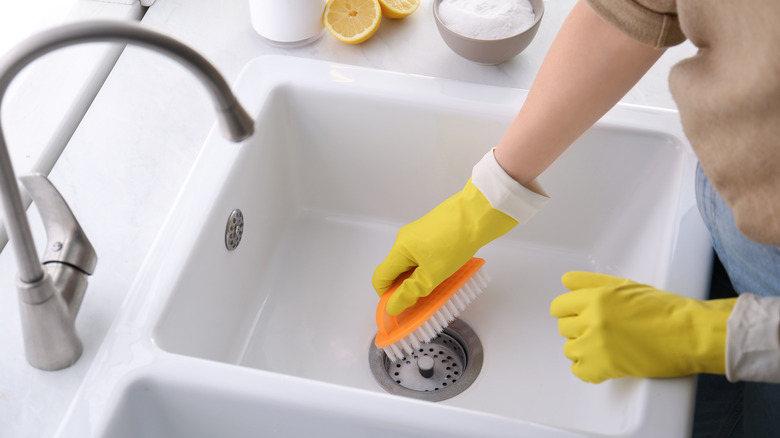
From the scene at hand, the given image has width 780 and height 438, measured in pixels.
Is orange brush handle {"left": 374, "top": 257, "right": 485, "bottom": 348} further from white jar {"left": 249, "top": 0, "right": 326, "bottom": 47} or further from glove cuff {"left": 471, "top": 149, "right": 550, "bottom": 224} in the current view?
white jar {"left": 249, "top": 0, "right": 326, "bottom": 47}

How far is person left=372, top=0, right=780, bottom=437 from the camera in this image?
0.61 meters

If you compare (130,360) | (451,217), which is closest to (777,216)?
(451,217)

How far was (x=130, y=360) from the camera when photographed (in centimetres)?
70

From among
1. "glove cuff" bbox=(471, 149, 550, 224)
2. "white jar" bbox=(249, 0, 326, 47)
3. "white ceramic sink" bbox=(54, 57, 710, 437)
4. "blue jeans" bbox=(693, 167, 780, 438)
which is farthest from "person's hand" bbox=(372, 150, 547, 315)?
"white jar" bbox=(249, 0, 326, 47)

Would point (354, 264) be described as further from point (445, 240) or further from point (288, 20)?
point (288, 20)

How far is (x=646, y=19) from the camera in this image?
671 mm

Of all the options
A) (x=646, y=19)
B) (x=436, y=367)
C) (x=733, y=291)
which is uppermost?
(x=646, y=19)

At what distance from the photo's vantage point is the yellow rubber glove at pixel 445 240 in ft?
2.95

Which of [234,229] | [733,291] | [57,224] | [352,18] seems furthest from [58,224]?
[733,291]

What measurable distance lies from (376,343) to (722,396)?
0.46 m

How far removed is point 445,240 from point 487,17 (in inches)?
13.2

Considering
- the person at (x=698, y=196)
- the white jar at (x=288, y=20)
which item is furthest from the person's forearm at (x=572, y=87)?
the white jar at (x=288, y=20)

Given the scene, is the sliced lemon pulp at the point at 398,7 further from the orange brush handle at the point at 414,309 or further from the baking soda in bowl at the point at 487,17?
the orange brush handle at the point at 414,309

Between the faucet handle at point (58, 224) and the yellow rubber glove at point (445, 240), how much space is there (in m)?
0.38
